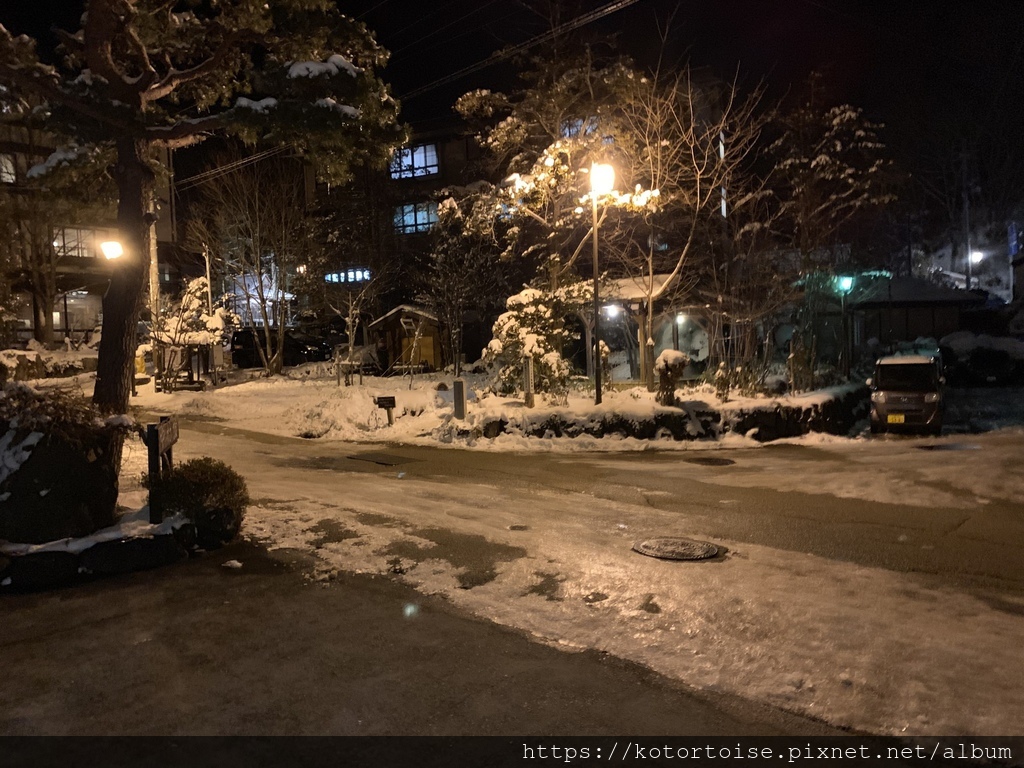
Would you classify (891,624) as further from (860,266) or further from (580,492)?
(860,266)

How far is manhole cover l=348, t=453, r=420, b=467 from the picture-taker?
1305 centimetres

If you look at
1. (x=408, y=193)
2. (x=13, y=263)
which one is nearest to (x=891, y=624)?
(x=13, y=263)

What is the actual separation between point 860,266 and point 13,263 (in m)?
32.8

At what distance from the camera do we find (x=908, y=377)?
17.5 metres

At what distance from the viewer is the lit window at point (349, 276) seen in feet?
133

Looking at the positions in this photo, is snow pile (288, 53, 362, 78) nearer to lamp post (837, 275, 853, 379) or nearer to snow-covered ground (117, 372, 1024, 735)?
snow-covered ground (117, 372, 1024, 735)

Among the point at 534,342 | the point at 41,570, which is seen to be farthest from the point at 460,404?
the point at 41,570

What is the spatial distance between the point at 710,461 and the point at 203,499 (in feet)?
28.2

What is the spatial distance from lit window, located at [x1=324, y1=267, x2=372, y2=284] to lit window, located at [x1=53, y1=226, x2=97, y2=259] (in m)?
12.0

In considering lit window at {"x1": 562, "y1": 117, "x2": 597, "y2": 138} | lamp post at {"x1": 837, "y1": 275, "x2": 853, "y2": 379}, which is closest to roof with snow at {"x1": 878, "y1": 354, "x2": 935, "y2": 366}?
lamp post at {"x1": 837, "y1": 275, "x2": 853, "y2": 379}

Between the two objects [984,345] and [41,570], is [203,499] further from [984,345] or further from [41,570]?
[984,345]

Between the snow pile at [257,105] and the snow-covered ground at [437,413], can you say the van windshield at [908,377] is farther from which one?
the snow pile at [257,105]

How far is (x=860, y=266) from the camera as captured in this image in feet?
84.7

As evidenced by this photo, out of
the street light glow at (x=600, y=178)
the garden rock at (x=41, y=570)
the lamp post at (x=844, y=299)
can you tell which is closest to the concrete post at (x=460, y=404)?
the street light glow at (x=600, y=178)
